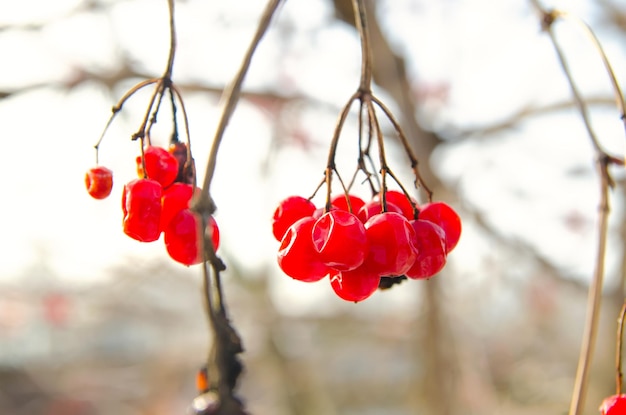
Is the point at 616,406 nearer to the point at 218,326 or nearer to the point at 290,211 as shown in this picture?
the point at 290,211

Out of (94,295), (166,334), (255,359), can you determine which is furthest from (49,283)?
(255,359)

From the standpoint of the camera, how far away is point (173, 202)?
27.5 inches

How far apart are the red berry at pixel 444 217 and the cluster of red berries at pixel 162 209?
28 cm

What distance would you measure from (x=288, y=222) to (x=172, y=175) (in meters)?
0.17

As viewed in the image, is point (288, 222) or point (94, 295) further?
point (94, 295)

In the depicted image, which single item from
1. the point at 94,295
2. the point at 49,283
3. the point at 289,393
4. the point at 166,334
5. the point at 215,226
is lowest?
the point at 215,226

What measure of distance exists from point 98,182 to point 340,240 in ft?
1.29

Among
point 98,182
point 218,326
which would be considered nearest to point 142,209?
point 98,182

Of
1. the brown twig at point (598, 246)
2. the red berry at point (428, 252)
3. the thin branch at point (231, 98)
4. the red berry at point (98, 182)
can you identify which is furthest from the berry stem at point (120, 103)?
the brown twig at point (598, 246)

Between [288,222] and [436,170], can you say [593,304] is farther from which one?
[436,170]

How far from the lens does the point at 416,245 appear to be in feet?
2.13

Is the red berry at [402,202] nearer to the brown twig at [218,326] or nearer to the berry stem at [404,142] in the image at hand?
the berry stem at [404,142]

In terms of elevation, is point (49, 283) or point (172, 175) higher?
point (49, 283)

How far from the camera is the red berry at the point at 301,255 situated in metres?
0.63
